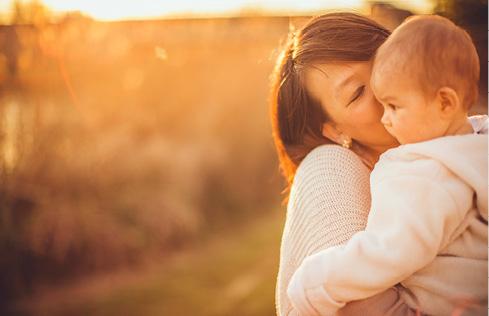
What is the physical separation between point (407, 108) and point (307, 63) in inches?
29.2

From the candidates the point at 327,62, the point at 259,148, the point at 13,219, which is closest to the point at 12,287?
the point at 13,219

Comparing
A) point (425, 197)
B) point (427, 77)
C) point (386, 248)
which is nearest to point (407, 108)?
point (427, 77)

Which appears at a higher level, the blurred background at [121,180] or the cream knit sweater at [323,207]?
the cream knit sweater at [323,207]

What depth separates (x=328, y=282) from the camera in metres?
1.75

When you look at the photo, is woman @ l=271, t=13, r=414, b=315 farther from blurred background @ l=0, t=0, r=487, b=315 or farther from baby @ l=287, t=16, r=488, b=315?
blurred background @ l=0, t=0, r=487, b=315

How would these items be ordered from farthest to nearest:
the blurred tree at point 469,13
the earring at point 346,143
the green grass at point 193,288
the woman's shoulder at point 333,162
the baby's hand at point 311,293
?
1. the green grass at point 193,288
2. the blurred tree at point 469,13
3. the earring at point 346,143
4. the woman's shoulder at point 333,162
5. the baby's hand at point 311,293

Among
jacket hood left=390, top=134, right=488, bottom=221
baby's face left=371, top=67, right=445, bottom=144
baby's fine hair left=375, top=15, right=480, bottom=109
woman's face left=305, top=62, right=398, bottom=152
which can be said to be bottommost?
woman's face left=305, top=62, right=398, bottom=152

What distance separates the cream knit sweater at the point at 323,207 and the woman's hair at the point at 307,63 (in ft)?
0.65

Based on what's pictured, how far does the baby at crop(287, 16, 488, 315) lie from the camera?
1.64 m

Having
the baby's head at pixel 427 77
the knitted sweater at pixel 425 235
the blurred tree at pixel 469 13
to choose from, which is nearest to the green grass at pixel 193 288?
the blurred tree at pixel 469 13

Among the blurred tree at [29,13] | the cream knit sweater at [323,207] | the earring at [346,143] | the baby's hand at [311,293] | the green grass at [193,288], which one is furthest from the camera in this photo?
the blurred tree at [29,13]

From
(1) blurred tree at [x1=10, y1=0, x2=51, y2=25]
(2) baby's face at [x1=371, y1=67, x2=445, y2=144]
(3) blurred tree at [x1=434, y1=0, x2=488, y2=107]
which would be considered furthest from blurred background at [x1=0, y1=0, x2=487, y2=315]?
(2) baby's face at [x1=371, y1=67, x2=445, y2=144]

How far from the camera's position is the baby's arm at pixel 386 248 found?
1630 millimetres

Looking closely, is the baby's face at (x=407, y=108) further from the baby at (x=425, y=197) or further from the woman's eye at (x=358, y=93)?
the woman's eye at (x=358, y=93)
